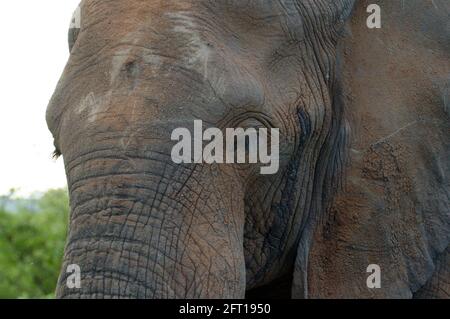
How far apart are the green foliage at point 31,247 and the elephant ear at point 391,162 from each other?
4567mm

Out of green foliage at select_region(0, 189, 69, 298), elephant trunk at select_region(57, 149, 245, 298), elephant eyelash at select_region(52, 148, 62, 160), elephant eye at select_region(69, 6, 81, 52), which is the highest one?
green foliage at select_region(0, 189, 69, 298)

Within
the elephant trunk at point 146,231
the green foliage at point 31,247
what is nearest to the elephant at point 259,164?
the elephant trunk at point 146,231

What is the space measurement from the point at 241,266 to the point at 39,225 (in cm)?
641

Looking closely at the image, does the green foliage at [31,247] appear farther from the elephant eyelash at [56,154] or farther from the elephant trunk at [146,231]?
the elephant trunk at [146,231]

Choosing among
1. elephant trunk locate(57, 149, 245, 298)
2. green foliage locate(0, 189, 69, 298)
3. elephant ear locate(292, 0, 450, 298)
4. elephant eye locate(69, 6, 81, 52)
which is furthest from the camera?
green foliage locate(0, 189, 69, 298)

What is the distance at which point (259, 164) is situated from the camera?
3.34 metres

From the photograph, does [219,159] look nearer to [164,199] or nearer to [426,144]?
[164,199]

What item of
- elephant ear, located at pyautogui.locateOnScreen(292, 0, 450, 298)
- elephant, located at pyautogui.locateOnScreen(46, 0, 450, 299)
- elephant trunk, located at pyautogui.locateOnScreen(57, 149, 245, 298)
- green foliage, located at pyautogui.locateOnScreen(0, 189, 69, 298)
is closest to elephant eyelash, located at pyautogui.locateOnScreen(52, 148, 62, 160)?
elephant, located at pyautogui.locateOnScreen(46, 0, 450, 299)

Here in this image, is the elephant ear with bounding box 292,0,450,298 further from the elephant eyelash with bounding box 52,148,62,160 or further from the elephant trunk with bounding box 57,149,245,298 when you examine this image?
the elephant eyelash with bounding box 52,148,62,160

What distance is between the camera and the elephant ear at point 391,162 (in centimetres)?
362

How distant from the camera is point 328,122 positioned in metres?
3.57

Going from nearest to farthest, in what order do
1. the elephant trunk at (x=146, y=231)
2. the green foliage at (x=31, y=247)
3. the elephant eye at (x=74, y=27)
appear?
the elephant trunk at (x=146, y=231) < the elephant eye at (x=74, y=27) < the green foliage at (x=31, y=247)

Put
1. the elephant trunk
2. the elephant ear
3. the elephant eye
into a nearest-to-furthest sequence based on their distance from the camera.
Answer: the elephant trunk, the elephant eye, the elephant ear

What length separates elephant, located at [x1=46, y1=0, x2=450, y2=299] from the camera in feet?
10.2
